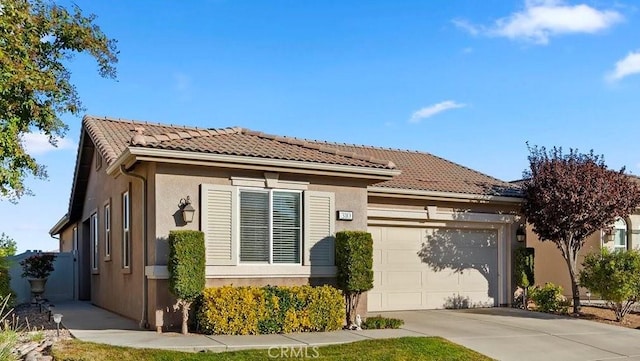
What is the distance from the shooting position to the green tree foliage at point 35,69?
42.6 ft

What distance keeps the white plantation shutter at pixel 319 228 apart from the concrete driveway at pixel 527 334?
212 centimetres

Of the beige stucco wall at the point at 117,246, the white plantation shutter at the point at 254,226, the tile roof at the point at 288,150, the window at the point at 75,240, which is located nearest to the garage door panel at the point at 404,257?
the tile roof at the point at 288,150

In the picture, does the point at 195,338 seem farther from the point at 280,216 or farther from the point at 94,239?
the point at 94,239

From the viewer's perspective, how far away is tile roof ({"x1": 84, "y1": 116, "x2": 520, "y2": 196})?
11.9 metres

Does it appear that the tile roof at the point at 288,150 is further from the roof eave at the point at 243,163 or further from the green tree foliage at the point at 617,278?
the green tree foliage at the point at 617,278

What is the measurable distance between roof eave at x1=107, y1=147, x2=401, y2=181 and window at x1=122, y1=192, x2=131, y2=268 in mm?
1074

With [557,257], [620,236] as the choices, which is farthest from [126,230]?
[620,236]

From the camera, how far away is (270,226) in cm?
1213

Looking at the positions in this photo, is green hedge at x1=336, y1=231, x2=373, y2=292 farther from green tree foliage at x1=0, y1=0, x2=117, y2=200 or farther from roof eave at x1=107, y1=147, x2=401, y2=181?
green tree foliage at x1=0, y1=0, x2=117, y2=200

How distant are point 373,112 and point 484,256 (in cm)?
485

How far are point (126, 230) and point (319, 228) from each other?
14.0 feet

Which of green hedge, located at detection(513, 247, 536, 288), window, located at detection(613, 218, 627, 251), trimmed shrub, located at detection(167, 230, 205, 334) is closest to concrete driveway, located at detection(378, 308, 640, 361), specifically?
green hedge, located at detection(513, 247, 536, 288)

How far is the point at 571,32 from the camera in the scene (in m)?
13.8

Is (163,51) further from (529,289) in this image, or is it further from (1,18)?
(529,289)
